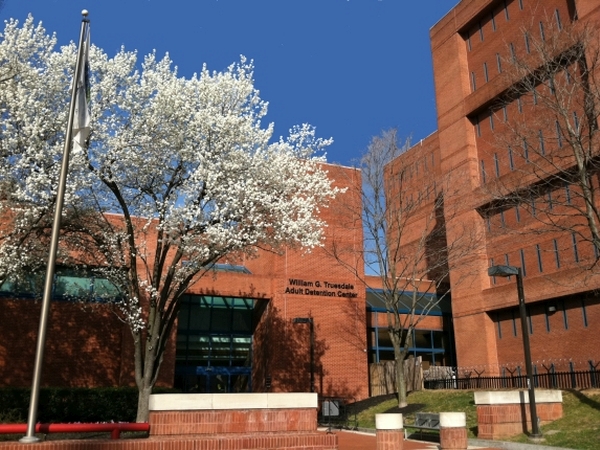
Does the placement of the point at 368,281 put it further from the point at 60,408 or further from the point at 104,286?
the point at 60,408

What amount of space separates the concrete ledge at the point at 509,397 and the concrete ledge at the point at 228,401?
642 centimetres

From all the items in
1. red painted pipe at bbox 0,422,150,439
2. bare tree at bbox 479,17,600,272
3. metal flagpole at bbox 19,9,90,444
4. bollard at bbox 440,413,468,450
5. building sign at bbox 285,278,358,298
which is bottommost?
bollard at bbox 440,413,468,450

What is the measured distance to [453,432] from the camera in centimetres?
1342

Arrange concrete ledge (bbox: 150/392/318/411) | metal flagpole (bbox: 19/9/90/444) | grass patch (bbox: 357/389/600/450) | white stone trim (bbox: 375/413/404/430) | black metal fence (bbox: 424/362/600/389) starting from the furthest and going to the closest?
black metal fence (bbox: 424/362/600/389), grass patch (bbox: 357/389/600/450), white stone trim (bbox: 375/413/404/430), concrete ledge (bbox: 150/392/318/411), metal flagpole (bbox: 19/9/90/444)

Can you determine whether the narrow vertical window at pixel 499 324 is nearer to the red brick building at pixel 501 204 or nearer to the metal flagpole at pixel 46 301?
the red brick building at pixel 501 204

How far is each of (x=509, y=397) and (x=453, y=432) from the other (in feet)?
9.85

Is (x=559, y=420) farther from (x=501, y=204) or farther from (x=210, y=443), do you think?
(x=501, y=204)

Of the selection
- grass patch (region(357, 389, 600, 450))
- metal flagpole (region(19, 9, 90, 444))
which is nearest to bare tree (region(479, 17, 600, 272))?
grass patch (region(357, 389, 600, 450))

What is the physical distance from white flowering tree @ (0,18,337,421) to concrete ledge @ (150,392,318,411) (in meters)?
6.31

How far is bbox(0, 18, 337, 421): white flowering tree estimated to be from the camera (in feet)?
52.7

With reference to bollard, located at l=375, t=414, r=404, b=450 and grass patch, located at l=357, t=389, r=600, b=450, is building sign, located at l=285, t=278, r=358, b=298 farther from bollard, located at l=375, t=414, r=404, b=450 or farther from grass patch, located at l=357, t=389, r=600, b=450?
bollard, located at l=375, t=414, r=404, b=450

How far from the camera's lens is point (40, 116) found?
16188 millimetres

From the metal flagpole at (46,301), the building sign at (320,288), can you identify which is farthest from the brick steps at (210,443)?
the building sign at (320,288)

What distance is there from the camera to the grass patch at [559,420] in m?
13.7
